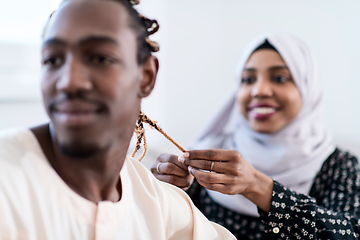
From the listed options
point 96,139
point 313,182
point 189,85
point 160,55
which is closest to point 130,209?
point 96,139

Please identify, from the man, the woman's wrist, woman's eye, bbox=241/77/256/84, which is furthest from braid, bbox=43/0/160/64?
woman's eye, bbox=241/77/256/84

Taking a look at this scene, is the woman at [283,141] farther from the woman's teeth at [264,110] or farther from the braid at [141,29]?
the braid at [141,29]

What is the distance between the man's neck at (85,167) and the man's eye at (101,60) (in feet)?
0.43

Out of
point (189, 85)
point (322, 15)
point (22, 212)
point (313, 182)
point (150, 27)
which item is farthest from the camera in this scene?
point (189, 85)

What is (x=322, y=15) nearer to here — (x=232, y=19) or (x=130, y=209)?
(x=232, y=19)

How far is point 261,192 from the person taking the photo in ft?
2.93

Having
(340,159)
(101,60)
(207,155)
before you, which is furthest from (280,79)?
(101,60)

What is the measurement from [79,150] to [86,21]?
0.17 m

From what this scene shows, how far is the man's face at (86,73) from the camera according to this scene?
0.42 metres

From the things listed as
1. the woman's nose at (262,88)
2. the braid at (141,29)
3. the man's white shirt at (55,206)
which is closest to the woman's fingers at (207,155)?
the man's white shirt at (55,206)

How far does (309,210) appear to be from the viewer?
0.92 metres

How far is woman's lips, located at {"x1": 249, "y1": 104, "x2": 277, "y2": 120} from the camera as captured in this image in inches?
48.4

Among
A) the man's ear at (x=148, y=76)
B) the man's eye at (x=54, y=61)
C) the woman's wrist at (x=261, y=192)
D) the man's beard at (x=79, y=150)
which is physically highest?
the man's eye at (x=54, y=61)

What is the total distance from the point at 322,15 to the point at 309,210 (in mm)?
1407
